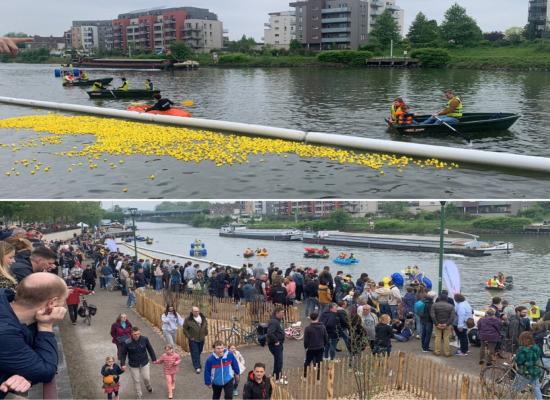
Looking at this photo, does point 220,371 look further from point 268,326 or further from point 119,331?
point 119,331

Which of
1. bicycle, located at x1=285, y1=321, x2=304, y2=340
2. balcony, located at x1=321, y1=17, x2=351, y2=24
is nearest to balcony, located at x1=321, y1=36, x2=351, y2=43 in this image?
balcony, located at x1=321, y1=17, x2=351, y2=24

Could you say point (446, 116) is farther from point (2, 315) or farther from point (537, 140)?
point (2, 315)

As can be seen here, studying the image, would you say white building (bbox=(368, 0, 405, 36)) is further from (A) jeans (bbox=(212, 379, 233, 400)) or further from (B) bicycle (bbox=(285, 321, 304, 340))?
(A) jeans (bbox=(212, 379, 233, 400))

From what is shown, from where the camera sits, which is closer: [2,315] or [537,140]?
[2,315]

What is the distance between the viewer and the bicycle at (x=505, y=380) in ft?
25.0

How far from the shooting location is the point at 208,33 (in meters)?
141

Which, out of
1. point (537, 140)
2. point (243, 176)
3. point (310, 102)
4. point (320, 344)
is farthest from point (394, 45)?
point (320, 344)

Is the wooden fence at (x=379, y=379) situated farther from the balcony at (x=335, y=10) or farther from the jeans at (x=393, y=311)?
the balcony at (x=335, y=10)

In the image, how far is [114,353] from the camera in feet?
36.3

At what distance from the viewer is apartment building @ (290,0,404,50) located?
122m

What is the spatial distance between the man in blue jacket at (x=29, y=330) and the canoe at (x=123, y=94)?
35086 millimetres

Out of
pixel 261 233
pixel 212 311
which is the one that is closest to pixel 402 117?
pixel 212 311

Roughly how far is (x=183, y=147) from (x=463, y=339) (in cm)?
1094

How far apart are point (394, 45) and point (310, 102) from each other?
237ft
